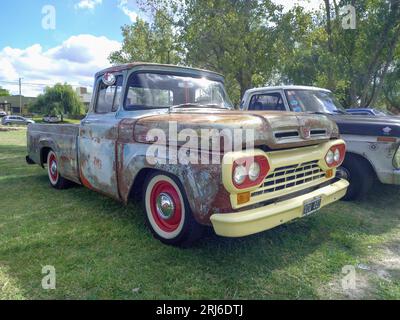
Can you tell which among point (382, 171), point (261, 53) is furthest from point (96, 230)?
point (261, 53)

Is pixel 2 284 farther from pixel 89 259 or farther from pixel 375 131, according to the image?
pixel 375 131

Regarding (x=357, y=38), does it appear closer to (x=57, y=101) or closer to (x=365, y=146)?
(x=365, y=146)

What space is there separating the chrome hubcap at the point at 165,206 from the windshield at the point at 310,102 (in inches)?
135

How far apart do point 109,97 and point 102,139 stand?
0.62 meters

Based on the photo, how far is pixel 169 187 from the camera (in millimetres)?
3434

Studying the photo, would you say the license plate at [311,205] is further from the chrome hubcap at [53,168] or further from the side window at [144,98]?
the chrome hubcap at [53,168]

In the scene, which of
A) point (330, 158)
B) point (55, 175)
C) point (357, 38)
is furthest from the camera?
point (357, 38)

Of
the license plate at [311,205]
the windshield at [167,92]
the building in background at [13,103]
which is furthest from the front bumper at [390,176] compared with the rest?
the building in background at [13,103]

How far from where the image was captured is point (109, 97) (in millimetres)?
4422

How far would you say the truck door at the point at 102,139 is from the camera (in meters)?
4.05

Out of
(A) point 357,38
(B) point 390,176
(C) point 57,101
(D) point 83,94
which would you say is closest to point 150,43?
(A) point 357,38

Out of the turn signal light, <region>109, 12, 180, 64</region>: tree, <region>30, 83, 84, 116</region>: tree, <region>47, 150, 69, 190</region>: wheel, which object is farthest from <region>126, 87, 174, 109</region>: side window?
<region>30, 83, 84, 116</region>: tree
